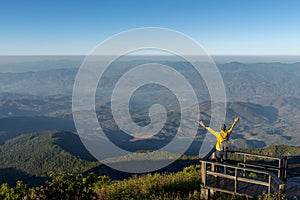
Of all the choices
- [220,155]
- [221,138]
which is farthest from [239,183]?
[221,138]

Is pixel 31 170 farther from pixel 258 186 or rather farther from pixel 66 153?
pixel 258 186

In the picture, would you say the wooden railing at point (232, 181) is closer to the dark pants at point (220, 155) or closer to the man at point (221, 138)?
the dark pants at point (220, 155)

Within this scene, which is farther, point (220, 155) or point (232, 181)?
point (220, 155)

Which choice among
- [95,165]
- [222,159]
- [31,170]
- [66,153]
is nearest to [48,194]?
[222,159]

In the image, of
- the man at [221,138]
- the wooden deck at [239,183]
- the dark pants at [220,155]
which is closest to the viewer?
the wooden deck at [239,183]

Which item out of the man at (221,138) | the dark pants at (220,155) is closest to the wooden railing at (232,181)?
the dark pants at (220,155)

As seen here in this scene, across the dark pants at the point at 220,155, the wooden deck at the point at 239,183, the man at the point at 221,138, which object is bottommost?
the wooden deck at the point at 239,183

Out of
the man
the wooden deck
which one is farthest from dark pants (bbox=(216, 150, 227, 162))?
the wooden deck

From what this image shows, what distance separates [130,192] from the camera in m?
13.2

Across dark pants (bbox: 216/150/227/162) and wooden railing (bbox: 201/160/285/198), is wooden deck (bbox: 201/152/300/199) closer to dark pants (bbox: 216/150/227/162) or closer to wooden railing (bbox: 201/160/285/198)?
wooden railing (bbox: 201/160/285/198)

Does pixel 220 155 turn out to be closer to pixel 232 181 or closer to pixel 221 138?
pixel 221 138

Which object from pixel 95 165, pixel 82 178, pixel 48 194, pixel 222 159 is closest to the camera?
pixel 48 194

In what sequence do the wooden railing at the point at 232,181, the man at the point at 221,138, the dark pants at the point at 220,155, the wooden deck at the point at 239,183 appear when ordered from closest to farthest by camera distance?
the wooden railing at the point at 232,181 < the wooden deck at the point at 239,183 < the man at the point at 221,138 < the dark pants at the point at 220,155

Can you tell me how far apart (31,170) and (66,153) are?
85.7 ft
